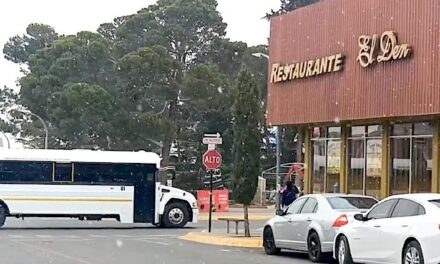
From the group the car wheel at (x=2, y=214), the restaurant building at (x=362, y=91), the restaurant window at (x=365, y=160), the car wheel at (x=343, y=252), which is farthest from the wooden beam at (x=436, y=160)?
the car wheel at (x=2, y=214)

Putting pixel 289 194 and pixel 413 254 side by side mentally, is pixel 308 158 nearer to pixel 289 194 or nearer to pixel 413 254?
pixel 289 194

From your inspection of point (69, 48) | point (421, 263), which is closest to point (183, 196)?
point (421, 263)


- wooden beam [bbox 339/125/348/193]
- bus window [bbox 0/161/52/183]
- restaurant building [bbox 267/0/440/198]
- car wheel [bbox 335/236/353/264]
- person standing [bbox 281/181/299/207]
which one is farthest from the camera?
bus window [bbox 0/161/52/183]

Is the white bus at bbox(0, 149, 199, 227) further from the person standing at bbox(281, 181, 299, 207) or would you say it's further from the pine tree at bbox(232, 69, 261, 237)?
the pine tree at bbox(232, 69, 261, 237)

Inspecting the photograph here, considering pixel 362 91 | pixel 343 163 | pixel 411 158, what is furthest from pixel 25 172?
pixel 411 158

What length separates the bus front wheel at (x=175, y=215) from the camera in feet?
108

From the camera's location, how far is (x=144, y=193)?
1271 inches

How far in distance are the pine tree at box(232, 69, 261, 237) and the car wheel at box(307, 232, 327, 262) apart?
6299mm

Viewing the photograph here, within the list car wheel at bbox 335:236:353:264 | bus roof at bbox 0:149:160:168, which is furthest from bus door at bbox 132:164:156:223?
car wheel at bbox 335:236:353:264

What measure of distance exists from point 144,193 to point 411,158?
10.5 m

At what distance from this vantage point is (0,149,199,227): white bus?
31.2 meters

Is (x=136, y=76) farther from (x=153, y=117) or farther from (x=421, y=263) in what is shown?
(x=421, y=263)

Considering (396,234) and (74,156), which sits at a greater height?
(74,156)

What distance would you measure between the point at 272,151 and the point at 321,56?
36.1 m
